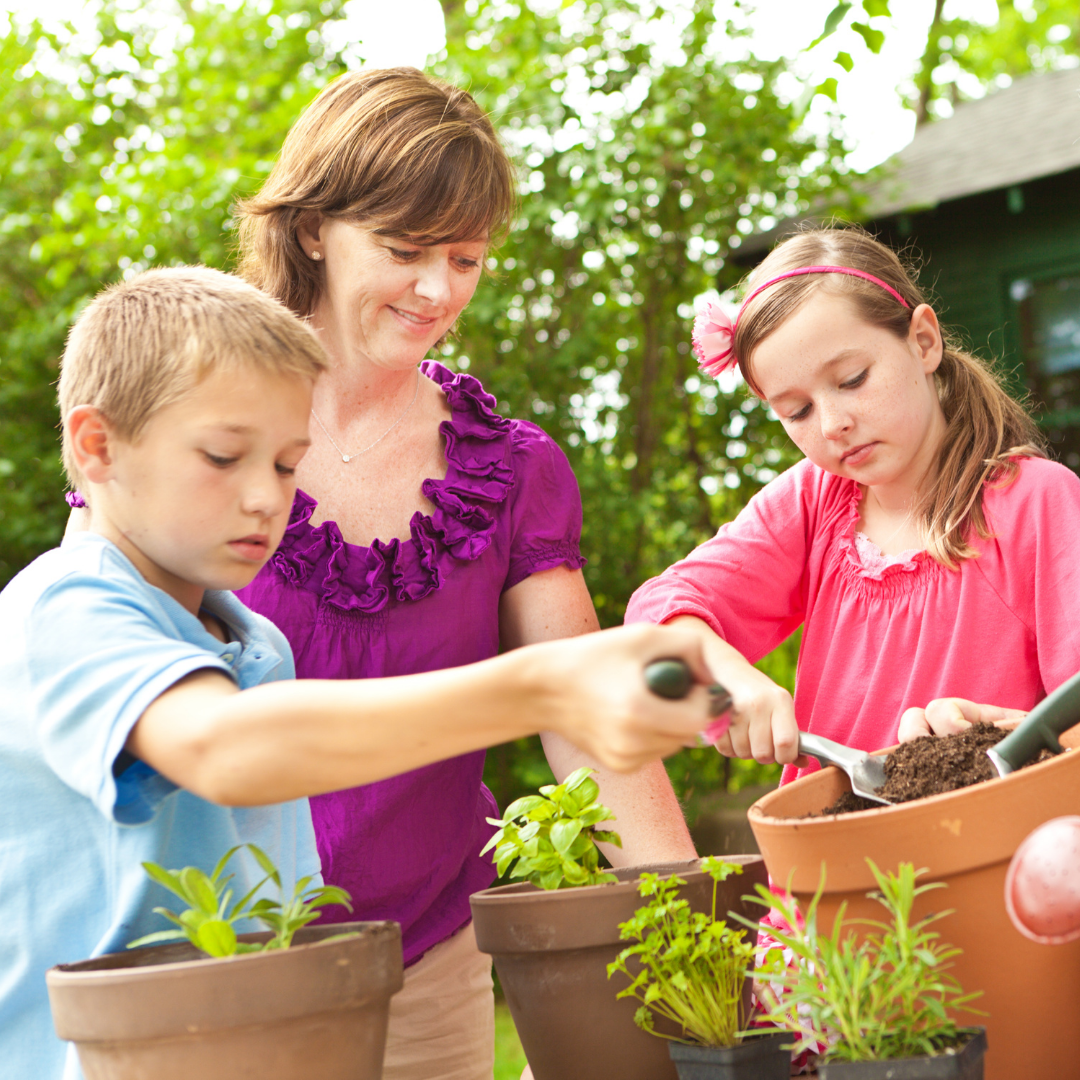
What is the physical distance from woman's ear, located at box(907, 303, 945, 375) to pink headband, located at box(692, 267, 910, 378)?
28 mm

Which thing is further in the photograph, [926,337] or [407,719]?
[926,337]

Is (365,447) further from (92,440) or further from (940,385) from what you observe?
(940,385)

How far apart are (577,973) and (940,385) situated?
1.08 meters

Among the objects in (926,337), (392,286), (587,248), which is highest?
(587,248)

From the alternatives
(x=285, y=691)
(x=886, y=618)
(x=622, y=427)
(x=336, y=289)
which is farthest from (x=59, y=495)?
(x=285, y=691)

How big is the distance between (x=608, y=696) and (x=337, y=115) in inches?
48.9

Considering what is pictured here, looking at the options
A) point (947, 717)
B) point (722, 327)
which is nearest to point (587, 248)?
point (722, 327)

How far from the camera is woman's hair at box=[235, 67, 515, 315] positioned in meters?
1.59

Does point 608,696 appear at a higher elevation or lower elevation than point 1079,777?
higher

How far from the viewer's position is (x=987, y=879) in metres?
0.88

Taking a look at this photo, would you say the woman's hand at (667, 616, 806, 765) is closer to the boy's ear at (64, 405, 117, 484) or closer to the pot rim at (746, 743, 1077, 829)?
the pot rim at (746, 743, 1077, 829)

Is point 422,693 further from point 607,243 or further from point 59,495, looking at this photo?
point 59,495

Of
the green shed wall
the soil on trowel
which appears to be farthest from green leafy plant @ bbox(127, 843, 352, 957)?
the green shed wall

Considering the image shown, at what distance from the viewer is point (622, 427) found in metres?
5.55
